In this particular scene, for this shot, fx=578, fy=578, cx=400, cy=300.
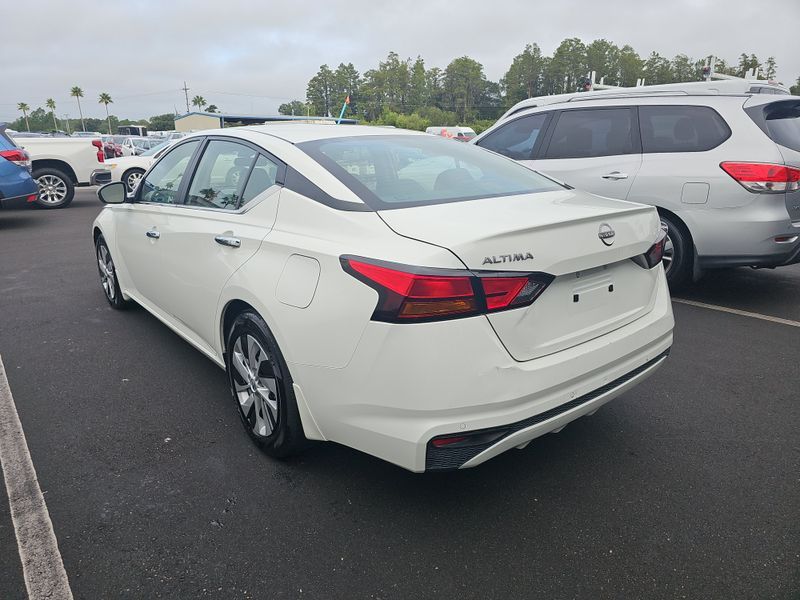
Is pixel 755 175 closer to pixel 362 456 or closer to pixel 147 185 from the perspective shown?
pixel 362 456

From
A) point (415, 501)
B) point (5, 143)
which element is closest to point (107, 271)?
point (415, 501)

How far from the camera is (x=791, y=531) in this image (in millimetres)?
2230

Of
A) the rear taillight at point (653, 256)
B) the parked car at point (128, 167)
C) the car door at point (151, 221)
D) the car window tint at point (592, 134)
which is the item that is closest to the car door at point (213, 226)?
the car door at point (151, 221)

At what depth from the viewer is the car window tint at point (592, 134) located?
18.2ft

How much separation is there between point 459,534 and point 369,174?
5.17ft

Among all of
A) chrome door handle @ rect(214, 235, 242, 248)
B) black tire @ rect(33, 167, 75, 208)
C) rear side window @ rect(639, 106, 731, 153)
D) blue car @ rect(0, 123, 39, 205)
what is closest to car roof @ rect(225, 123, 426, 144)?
chrome door handle @ rect(214, 235, 242, 248)

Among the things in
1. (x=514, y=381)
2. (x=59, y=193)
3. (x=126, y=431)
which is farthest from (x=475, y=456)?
(x=59, y=193)

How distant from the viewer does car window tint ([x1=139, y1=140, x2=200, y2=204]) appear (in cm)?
363

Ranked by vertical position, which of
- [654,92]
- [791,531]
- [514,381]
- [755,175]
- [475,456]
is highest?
[654,92]

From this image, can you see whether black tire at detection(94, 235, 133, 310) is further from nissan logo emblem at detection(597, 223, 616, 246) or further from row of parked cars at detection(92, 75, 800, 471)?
nissan logo emblem at detection(597, 223, 616, 246)

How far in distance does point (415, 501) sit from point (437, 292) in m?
1.03

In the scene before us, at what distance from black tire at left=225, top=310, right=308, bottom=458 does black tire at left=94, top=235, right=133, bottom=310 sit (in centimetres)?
246

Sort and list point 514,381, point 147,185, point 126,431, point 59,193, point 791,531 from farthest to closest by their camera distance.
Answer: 1. point 59,193
2. point 147,185
3. point 126,431
4. point 791,531
5. point 514,381

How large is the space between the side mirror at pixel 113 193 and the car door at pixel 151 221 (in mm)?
69
